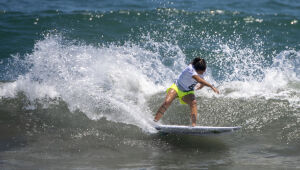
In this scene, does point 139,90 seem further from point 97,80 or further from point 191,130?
point 191,130

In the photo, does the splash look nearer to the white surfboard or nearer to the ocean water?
the ocean water

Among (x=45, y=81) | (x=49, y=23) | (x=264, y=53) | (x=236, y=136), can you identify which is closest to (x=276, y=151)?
(x=236, y=136)

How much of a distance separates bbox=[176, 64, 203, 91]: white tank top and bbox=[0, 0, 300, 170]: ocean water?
919 millimetres

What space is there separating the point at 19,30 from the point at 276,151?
418 inches

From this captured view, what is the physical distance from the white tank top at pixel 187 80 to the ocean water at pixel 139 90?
92 cm

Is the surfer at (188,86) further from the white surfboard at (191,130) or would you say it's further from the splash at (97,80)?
the splash at (97,80)

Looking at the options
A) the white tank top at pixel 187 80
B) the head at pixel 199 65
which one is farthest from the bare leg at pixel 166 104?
the head at pixel 199 65

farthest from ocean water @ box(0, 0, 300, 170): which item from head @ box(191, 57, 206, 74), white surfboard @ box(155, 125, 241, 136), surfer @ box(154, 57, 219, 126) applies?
head @ box(191, 57, 206, 74)

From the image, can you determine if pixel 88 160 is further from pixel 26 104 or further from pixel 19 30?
pixel 19 30

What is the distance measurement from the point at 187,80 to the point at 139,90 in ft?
7.22

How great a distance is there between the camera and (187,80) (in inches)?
293

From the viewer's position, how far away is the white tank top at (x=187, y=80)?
7.30m

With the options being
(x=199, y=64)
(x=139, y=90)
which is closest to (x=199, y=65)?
(x=199, y=64)

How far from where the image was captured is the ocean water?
671 centimetres
